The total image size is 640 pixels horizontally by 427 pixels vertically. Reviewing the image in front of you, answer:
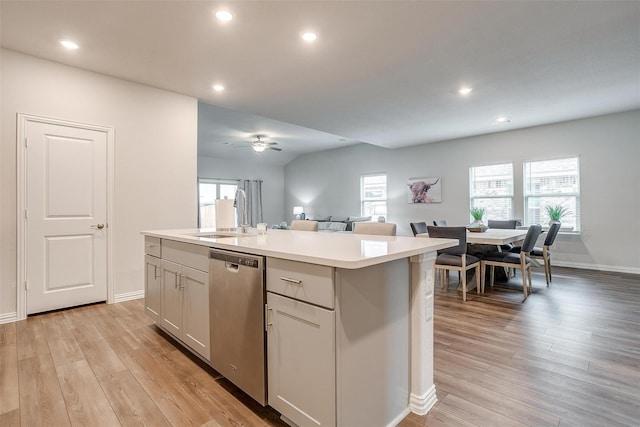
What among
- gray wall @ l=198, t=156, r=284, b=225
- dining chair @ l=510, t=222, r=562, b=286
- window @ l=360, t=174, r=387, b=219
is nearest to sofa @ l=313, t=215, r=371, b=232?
window @ l=360, t=174, r=387, b=219

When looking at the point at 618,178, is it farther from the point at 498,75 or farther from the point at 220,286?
the point at 220,286

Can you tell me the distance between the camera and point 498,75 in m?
3.60

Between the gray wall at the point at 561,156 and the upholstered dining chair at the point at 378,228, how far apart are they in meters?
4.98

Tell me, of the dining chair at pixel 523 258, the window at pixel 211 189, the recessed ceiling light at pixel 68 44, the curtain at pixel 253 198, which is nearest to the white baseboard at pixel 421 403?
the dining chair at pixel 523 258

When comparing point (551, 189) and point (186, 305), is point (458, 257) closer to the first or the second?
point (186, 305)

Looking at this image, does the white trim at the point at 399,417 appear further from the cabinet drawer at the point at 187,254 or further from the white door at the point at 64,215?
Result: the white door at the point at 64,215

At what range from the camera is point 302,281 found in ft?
4.45

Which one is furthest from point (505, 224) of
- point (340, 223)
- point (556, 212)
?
point (340, 223)

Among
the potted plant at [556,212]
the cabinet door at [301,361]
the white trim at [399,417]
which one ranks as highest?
the potted plant at [556,212]

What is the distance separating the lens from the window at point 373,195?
817 centimetres

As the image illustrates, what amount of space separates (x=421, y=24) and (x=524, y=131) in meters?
4.55

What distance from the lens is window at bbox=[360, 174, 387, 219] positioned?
8172mm

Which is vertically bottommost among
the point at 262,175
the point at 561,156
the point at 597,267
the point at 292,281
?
the point at 597,267

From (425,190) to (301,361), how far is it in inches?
258
